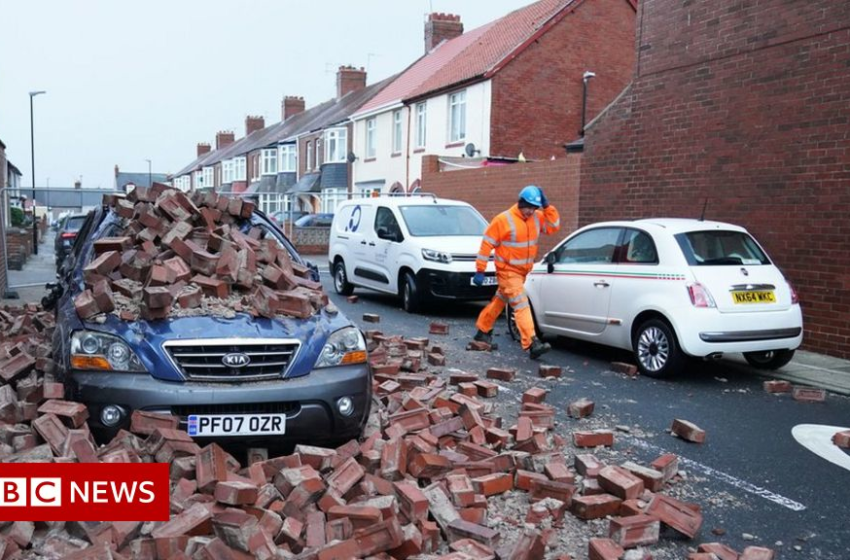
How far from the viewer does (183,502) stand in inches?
155

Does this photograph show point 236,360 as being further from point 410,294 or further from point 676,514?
point 410,294

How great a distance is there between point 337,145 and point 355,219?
83.8ft

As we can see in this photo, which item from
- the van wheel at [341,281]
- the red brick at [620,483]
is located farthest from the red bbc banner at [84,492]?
the van wheel at [341,281]

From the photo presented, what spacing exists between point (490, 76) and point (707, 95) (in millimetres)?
15210

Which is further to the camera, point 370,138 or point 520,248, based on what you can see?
point 370,138

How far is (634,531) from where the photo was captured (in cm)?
409

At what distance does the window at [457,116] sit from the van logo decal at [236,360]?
929 inches

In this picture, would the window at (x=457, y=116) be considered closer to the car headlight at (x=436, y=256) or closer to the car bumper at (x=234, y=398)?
the car headlight at (x=436, y=256)

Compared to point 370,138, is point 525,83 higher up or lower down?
higher up

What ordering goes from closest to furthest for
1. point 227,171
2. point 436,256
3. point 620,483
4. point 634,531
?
point 634,531
point 620,483
point 436,256
point 227,171

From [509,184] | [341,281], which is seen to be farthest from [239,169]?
[341,281]

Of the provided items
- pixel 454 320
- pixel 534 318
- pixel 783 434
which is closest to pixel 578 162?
pixel 454 320

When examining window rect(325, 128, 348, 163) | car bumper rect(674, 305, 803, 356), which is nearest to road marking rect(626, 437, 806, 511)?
car bumper rect(674, 305, 803, 356)

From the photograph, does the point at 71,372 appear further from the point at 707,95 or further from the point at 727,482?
the point at 707,95
